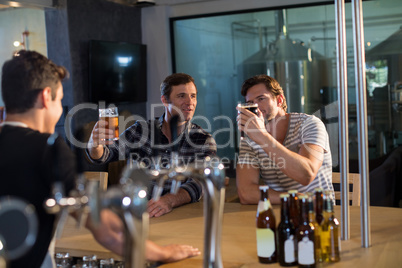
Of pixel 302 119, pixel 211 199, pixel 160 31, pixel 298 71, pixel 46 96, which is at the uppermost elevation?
pixel 160 31

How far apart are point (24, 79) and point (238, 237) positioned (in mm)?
873

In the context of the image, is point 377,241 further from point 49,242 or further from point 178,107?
point 178,107

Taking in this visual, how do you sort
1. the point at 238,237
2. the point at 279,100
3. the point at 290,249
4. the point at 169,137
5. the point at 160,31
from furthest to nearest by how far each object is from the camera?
1. the point at 160,31
2. the point at 169,137
3. the point at 279,100
4. the point at 238,237
5. the point at 290,249

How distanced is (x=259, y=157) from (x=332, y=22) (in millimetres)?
3118

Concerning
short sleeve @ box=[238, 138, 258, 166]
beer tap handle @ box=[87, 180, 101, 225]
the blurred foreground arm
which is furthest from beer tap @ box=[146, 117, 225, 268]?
short sleeve @ box=[238, 138, 258, 166]

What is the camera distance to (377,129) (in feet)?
16.2

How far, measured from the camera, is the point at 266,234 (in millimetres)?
1419

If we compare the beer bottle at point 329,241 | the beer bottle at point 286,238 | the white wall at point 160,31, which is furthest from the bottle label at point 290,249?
the white wall at point 160,31

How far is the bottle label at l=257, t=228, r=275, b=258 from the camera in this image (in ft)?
4.64

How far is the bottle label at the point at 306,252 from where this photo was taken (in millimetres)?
1336

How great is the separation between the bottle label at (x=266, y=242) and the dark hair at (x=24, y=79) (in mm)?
696

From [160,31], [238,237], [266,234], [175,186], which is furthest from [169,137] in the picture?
[160,31]

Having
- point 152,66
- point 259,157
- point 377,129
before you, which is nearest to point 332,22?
point 377,129

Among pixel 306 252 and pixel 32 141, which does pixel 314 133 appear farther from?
pixel 32 141
